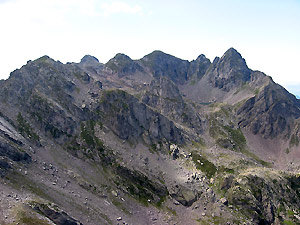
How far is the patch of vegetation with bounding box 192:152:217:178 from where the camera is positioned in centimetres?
14088

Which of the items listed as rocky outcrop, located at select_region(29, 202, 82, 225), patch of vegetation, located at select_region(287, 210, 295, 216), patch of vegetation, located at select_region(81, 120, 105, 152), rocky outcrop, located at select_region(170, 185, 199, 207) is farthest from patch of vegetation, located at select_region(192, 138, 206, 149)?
rocky outcrop, located at select_region(29, 202, 82, 225)

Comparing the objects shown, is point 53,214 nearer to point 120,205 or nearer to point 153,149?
point 120,205

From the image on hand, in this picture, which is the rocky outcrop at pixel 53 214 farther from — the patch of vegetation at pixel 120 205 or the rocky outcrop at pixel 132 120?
the rocky outcrop at pixel 132 120

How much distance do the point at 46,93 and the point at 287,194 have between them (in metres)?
151

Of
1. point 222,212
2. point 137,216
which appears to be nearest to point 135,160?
point 137,216

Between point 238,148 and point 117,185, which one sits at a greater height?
point 238,148

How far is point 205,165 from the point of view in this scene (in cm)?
14638

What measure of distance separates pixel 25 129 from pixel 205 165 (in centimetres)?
10196

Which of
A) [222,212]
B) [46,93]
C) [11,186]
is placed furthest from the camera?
[46,93]

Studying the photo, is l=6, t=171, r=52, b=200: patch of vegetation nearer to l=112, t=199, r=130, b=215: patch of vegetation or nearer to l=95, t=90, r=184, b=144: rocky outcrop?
l=112, t=199, r=130, b=215: patch of vegetation

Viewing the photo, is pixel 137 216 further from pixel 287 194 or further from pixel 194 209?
pixel 287 194

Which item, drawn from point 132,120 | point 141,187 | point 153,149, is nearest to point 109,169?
point 141,187

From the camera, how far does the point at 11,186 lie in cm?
8212

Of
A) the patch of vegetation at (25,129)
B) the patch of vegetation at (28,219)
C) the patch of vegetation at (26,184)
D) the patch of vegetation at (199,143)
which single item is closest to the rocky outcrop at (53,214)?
the patch of vegetation at (28,219)
